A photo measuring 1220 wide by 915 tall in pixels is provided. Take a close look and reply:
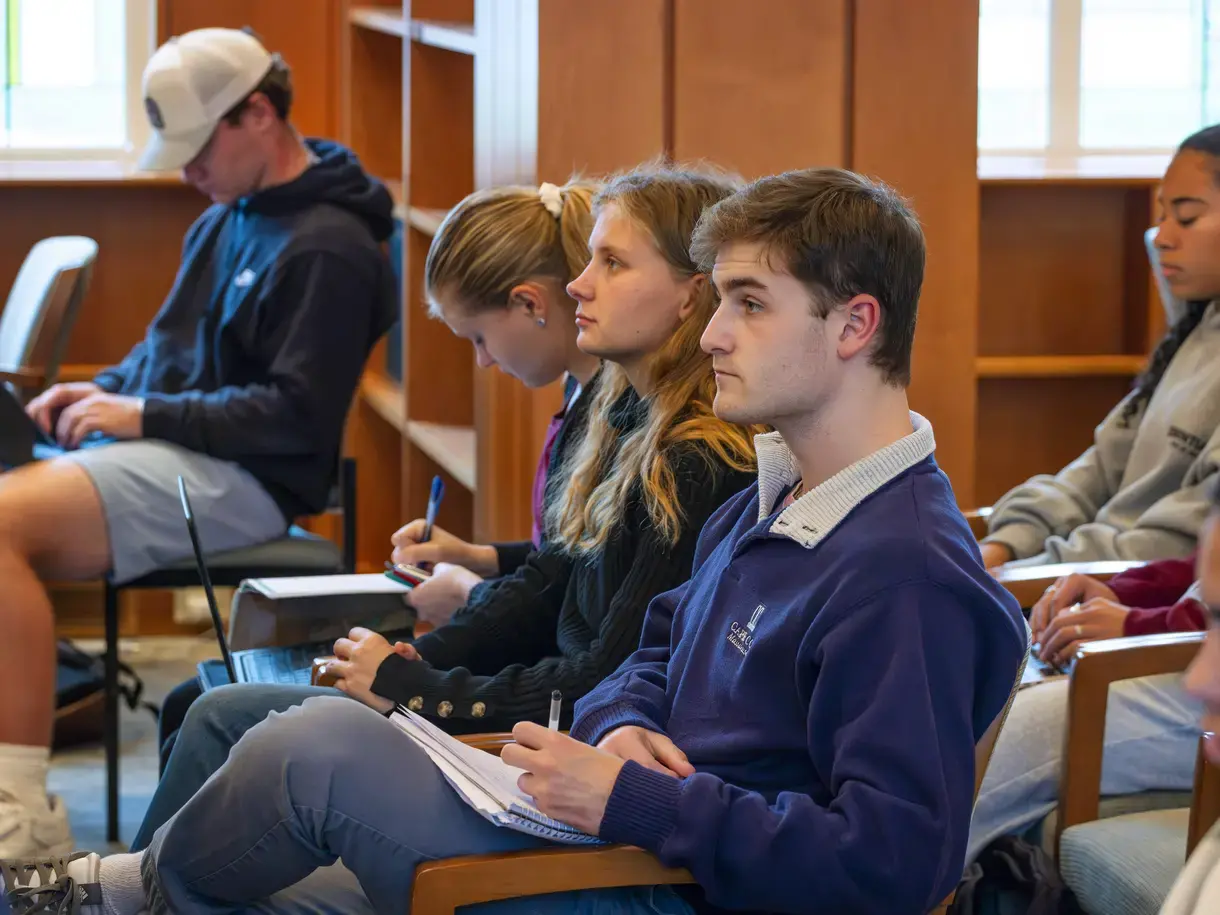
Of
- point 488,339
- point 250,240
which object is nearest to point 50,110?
point 250,240

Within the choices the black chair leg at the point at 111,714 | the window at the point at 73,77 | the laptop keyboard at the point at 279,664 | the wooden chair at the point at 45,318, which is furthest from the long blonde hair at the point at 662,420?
the window at the point at 73,77

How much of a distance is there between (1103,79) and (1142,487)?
2.55 m

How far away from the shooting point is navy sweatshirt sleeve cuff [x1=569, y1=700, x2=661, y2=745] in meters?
1.41

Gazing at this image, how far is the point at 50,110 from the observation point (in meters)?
4.75

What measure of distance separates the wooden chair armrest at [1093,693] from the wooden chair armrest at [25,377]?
2.22 meters

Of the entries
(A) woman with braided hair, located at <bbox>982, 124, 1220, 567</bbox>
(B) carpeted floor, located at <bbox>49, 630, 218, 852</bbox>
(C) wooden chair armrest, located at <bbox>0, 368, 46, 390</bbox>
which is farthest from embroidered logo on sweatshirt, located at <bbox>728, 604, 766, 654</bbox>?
(C) wooden chair armrest, located at <bbox>0, 368, 46, 390</bbox>

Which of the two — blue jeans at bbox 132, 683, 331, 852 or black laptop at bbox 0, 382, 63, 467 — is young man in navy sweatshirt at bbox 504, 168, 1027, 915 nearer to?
blue jeans at bbox 132, 683, 331, 852

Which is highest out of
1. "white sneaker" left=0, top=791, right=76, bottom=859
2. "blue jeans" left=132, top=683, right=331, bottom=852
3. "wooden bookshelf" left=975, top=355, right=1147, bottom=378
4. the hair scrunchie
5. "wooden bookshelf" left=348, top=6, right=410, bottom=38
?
"wooden bookshelf" left=348, top=6, right=410, bottom=38

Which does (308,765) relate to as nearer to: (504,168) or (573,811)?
(573,811)

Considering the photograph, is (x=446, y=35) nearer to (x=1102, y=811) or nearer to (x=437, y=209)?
(x=437, y=209)

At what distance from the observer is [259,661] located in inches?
83.4

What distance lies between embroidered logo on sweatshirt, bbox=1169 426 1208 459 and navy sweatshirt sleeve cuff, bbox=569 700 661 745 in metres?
1.16

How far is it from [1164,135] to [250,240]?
2.74 m

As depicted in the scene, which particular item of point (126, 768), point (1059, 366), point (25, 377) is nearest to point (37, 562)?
point (25, 377)
